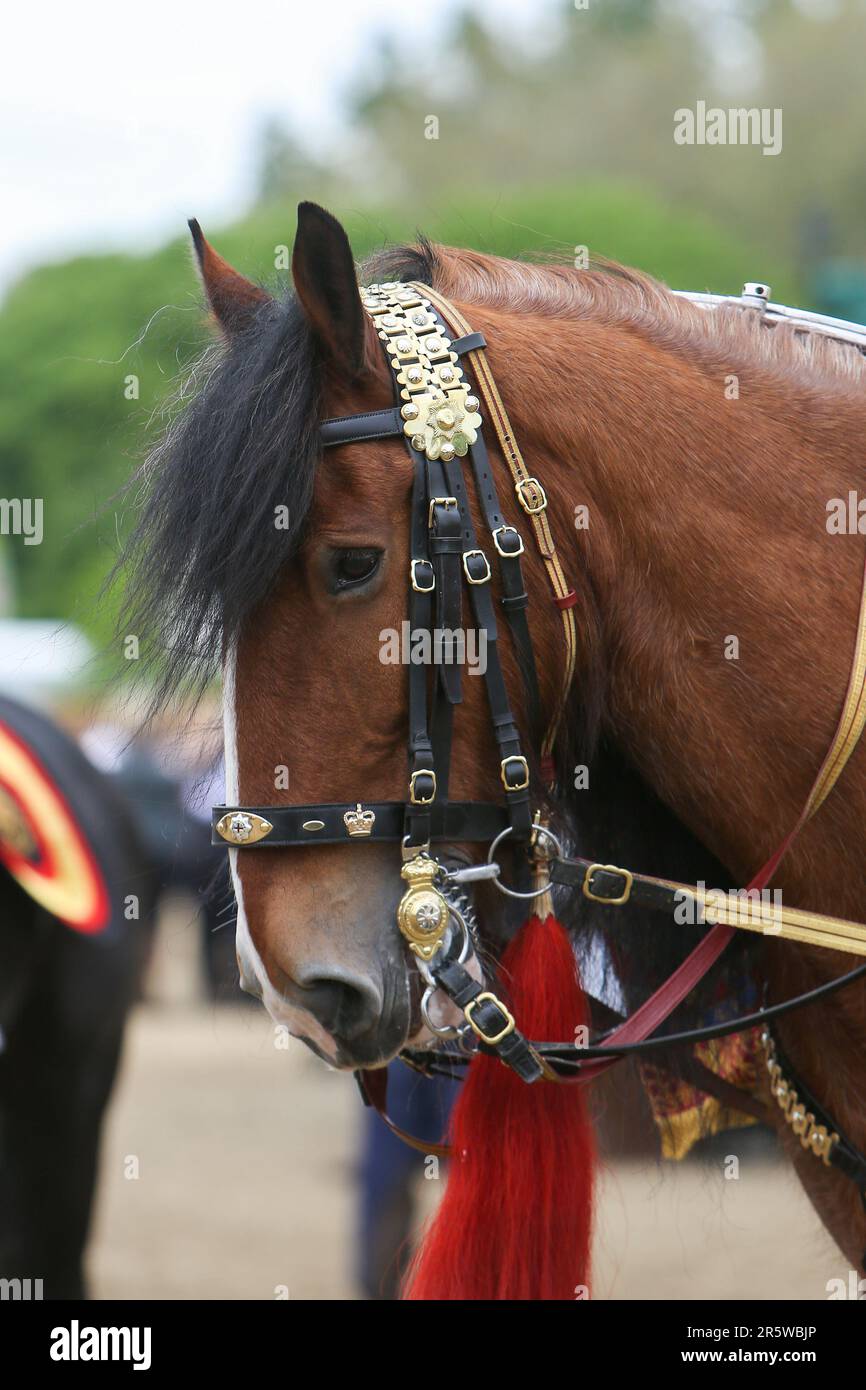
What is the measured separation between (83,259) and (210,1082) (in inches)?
965

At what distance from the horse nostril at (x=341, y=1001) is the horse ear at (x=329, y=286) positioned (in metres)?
0.90

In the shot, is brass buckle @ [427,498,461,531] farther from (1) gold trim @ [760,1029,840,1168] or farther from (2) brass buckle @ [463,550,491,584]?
(1) gold trim @ [760,1029,840,1168]

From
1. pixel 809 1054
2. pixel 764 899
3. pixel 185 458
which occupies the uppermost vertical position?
pixel 185 458

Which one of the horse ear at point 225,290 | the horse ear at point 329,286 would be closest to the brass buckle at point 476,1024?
the horse ear at point 329,286

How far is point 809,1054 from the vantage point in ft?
7.66

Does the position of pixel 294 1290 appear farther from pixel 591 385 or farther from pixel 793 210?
pixel 793 210

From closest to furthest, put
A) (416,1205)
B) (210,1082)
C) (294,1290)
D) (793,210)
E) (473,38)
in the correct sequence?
(416,1205)
(294,1290)
(210,1082)
(793,210)
(473,38)

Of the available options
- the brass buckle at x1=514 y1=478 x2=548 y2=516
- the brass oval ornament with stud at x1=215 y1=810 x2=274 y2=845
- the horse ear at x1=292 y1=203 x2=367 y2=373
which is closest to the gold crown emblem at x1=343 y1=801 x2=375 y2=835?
the brass oval ornament with stud at x1=215 y1=810 x2=274 y2=845

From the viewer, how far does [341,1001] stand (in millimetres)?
2043

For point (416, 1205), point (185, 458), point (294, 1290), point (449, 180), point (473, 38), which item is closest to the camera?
point (185, 458)

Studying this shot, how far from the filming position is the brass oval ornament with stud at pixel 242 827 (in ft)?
6.60

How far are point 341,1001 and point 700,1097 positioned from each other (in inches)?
39.2
